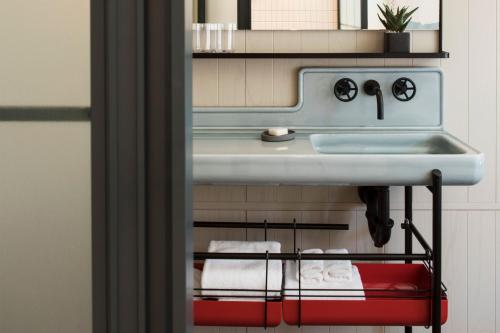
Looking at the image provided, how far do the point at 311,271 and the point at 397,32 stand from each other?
81cm

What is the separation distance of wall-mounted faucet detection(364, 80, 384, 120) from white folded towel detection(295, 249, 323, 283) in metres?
0.46

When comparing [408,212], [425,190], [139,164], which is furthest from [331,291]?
[139,164]

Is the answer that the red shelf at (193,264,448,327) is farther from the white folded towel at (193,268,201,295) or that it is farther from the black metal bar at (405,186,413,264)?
the black metal bar at (405,186,413,264)

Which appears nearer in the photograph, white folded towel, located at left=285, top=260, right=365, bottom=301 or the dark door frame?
the dark door frame

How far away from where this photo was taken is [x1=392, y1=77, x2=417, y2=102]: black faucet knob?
2229 mm

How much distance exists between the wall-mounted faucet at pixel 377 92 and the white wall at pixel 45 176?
1.54 metres

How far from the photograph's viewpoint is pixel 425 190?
230 centimetres

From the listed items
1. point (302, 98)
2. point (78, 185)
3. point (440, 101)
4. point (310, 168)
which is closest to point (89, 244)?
point (78, 185)

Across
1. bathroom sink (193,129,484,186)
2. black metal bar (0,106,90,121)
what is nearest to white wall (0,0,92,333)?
black metal bar (0,106,90,121)

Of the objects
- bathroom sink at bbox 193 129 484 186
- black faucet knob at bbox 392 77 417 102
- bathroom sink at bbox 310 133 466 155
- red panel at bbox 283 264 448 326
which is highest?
black faucet knob at bbox 392 77 417 102

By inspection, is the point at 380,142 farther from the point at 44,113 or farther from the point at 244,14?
the point at 44,113

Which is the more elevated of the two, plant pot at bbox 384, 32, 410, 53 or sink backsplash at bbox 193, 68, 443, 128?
plant pot at bbox 384, 32, 410, 53

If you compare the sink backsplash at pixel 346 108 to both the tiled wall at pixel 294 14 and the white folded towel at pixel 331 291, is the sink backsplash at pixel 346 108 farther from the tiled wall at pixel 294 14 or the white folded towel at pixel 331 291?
the white folded towel at pixel 331 291

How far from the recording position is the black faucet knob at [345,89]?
2230 mm
